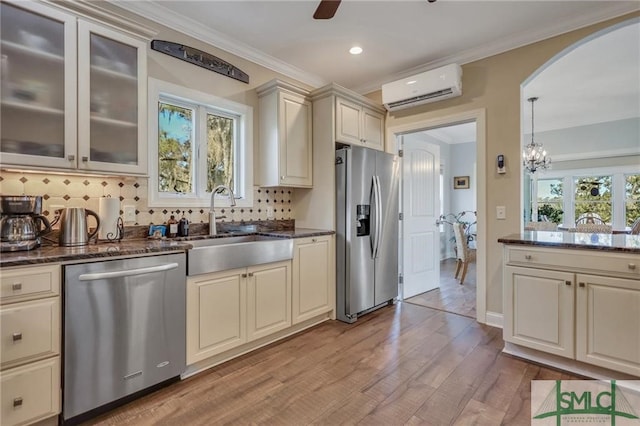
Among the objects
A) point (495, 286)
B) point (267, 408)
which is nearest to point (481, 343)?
point (495, 286)

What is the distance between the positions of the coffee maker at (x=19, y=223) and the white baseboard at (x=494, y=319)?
3.63m

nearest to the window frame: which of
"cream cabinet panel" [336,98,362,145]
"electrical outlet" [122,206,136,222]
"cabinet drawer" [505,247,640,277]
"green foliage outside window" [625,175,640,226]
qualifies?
"green foliage outside window" [625,175,640,226]

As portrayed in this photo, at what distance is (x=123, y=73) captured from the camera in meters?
2.11

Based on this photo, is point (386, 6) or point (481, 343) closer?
point (386, 6)

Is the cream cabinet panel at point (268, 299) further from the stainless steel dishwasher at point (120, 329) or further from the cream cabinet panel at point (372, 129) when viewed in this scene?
the cream cabinet panel at point (372, 129)

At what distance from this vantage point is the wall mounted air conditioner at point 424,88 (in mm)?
3174

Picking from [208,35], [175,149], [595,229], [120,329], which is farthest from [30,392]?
[595,229]

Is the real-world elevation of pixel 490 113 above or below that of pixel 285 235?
above

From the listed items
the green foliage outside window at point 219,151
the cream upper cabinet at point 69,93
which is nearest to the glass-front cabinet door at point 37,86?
the cream upper cabinet at point 69,93

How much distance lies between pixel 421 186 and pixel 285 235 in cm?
230

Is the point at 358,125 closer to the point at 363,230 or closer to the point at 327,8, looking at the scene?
the point at 363,230

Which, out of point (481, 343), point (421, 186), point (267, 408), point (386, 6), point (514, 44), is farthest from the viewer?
point (421, 186)

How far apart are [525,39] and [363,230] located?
234 cm

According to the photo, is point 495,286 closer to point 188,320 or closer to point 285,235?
point 285,235
